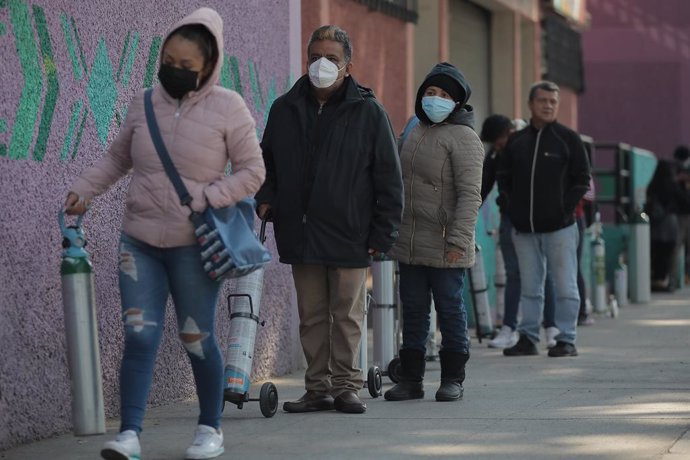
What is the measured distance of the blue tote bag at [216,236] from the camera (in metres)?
6.04

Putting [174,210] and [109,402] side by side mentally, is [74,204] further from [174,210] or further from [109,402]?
[109,402]

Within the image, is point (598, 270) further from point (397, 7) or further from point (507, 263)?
point (507, 263)

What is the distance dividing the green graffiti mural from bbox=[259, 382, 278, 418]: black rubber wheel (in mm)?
1421

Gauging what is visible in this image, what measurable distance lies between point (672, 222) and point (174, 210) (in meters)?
14.6

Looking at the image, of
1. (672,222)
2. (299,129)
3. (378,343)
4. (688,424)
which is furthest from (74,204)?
(672,222)

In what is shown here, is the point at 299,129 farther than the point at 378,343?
No

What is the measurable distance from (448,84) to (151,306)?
2.85 m

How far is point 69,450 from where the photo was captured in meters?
6.81

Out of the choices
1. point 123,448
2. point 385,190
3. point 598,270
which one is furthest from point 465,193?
point 598,270

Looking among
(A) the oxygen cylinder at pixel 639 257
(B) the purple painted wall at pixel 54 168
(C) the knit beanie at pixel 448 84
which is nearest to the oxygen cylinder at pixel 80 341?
(B) the purple painted wall at pixel 54 168

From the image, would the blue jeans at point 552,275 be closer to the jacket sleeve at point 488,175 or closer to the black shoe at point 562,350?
the black shoe at point 562,350

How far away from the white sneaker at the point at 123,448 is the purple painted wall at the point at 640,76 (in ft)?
84.8

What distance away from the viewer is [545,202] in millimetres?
10969

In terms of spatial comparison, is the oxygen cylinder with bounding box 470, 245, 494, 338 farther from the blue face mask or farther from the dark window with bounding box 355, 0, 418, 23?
the blue face mask
